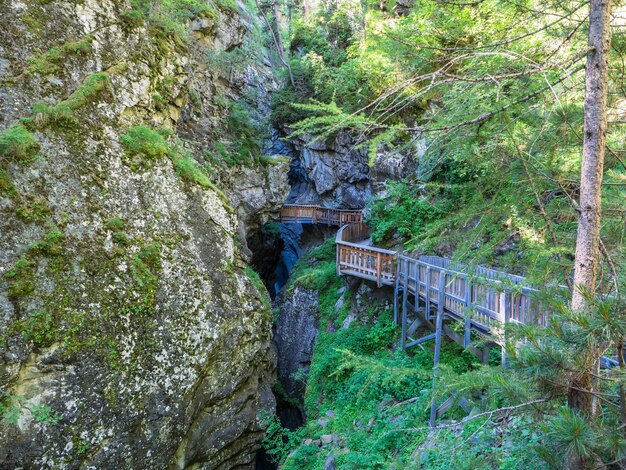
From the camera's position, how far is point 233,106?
44.5 ft

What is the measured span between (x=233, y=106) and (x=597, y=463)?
14.2m

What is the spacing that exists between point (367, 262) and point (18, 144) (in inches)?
322

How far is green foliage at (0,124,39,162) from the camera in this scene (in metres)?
5.18

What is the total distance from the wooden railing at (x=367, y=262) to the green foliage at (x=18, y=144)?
7.77m

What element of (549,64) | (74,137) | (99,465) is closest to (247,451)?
(99,465)

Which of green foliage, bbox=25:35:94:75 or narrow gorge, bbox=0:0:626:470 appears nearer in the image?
narrow gorge, bbox=0:0:626:470

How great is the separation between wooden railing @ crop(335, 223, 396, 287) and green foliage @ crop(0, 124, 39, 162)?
7774 millimetres

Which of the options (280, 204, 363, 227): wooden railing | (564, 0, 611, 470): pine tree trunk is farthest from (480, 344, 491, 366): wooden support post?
(280, 204, 363, 227): wooden railing

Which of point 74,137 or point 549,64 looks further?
point 74,137

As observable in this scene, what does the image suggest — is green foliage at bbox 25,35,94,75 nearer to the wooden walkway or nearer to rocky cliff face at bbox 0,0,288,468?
rocky cliff face at bbox 0,0,288,468

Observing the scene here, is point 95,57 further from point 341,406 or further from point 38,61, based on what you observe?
point 341,406

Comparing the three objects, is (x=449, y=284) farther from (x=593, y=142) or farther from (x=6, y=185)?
(x=6, y=185)

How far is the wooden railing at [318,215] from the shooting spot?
56.3 feet

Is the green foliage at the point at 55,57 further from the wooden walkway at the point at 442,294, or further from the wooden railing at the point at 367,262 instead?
the wooden railing at the point at 367,262
